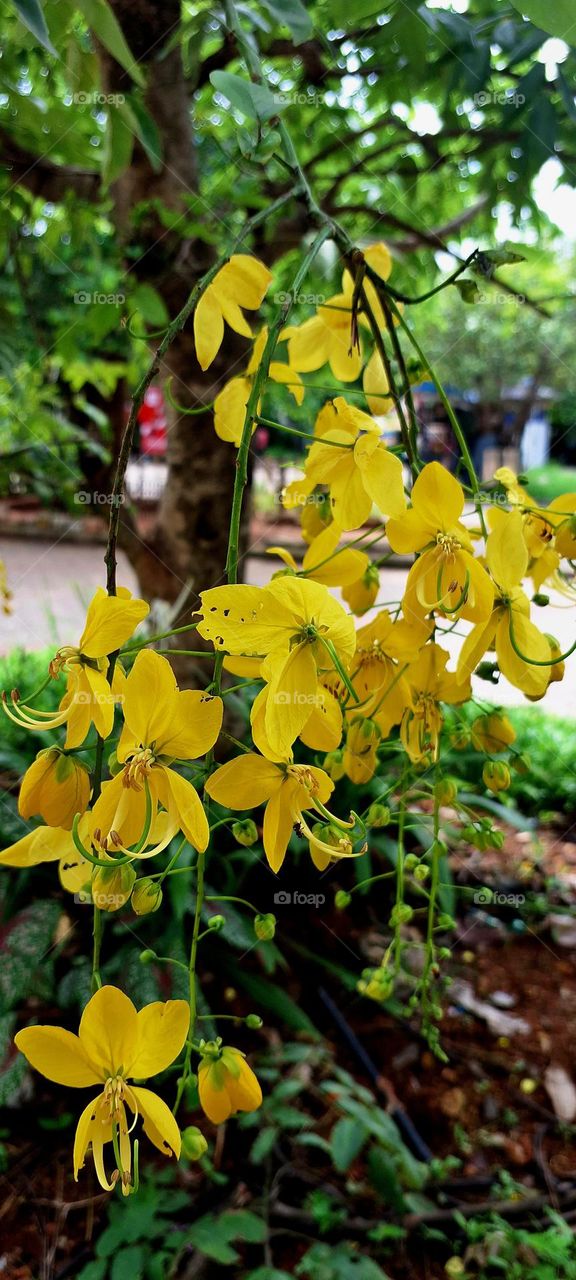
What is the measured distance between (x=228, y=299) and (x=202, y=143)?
55.1 inches

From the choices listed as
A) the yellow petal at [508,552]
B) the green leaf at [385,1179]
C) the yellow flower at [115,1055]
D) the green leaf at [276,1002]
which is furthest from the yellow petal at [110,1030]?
the green leaf at [276,1002]

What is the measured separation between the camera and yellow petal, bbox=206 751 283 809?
0.95 feet

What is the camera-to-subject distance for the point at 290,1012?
3.18ft

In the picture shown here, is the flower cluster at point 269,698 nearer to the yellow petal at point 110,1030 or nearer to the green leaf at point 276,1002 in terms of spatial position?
the yellow petal at point 110,1030

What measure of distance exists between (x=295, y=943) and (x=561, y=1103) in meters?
0.35

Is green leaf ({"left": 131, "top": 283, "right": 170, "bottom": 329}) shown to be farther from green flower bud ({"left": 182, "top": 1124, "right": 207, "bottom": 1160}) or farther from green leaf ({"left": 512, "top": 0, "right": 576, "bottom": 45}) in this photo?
green flower bud ({"left": 182, "top": 1124, "right": 207, "bottom": 1160})

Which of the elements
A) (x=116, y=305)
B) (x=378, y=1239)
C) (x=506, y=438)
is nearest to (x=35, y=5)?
(x=116, y=305)

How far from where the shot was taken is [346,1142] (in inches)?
29.7

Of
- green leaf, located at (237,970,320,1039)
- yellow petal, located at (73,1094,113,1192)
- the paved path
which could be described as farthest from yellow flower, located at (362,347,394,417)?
the paved path

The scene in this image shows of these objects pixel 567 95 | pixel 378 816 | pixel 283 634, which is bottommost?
pixel 378 816

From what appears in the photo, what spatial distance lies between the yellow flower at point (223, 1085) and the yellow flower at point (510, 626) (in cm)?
17

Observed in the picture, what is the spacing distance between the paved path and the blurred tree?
1.57ft

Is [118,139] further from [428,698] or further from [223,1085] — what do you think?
[223,1085]

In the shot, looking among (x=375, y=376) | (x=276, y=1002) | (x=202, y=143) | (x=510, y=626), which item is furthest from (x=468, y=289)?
(x=202, y=143)
